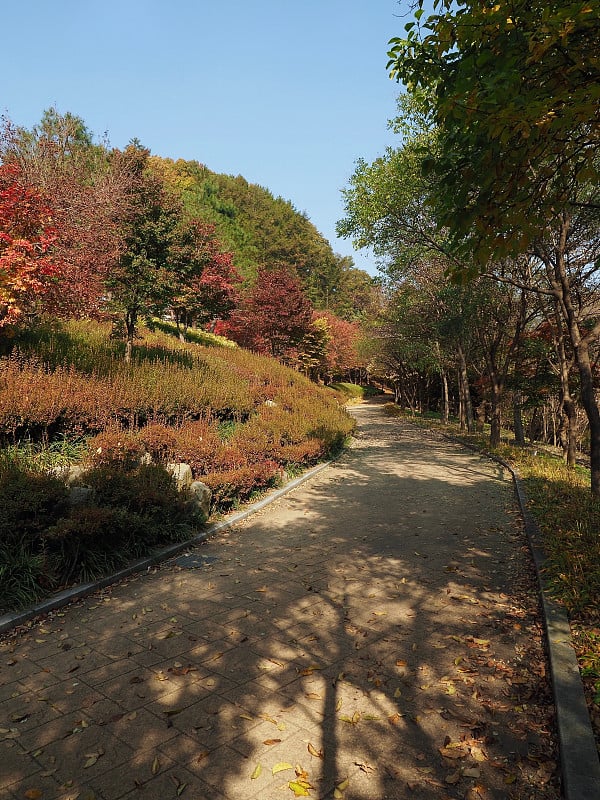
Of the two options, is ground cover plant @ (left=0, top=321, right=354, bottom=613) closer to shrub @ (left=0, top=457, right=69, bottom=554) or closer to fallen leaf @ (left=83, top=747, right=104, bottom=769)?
shrub @ (left=0, top=457, right=69, bottom=554)

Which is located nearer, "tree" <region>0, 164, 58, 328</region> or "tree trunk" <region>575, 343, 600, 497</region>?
"tree" <region>0, 164, 58, 328</region>

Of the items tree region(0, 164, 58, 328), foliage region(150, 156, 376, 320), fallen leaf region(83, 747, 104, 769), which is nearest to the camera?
fallen leaf region(83, 747, 104, 769)

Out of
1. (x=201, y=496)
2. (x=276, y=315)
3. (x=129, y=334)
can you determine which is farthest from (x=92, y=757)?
(x=276, y=315)

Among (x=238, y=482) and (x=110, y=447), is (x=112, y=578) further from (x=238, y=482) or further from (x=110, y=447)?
(x=238, y=482)

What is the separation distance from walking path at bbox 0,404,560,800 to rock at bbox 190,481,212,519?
0.91 metres

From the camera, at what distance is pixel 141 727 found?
2.97m

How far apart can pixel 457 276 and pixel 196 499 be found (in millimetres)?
4929

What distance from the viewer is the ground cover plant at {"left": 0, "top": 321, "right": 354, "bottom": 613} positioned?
497 cm

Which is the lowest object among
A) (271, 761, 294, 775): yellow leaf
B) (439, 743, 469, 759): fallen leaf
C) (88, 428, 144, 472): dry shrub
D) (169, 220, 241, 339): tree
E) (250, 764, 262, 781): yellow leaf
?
(250, 764, 262, 781): yellow leaf

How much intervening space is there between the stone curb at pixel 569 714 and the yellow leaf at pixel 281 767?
1.39 meters

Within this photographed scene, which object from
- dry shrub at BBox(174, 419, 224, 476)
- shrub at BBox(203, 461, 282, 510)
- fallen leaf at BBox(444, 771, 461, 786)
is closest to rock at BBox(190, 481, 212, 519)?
shrub at BBox(203, 461, 282, 510)

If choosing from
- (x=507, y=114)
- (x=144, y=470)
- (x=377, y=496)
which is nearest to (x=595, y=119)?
(x=507, y=114)

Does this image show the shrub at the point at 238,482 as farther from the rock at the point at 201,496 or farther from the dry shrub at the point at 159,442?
the dry shrub at the point at 159,442

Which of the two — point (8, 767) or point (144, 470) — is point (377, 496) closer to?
point (144, 470)
